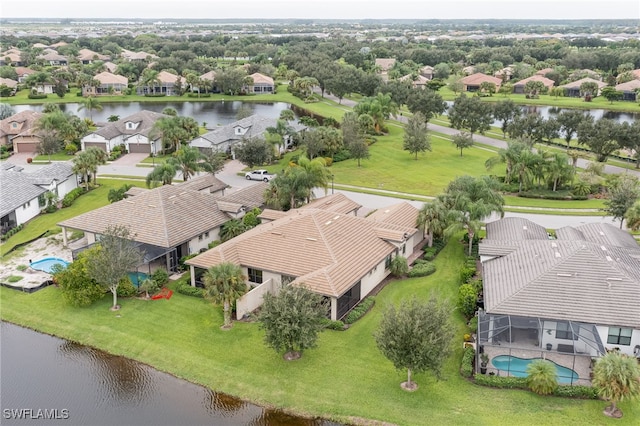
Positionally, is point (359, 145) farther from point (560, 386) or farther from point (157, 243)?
point (560, 386)

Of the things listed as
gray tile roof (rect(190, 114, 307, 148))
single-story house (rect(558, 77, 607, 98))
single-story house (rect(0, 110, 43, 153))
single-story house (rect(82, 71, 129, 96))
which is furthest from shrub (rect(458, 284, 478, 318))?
single-story house (rect(82, 71, 129, 96))

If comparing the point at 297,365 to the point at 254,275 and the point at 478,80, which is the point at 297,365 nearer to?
the point at 254,275

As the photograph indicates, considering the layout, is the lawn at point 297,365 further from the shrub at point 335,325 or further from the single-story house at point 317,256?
the single-story house at point 317,256

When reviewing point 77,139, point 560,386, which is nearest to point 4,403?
point 560,386

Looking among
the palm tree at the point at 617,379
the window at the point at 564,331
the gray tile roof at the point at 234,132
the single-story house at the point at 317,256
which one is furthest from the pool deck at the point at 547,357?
the gray tile roof at the point at 234,132

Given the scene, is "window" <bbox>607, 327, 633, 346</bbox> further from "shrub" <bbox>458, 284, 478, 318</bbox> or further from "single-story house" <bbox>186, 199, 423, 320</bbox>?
"single-story house" <bbox>186, 199, 423, 320</bbox>
